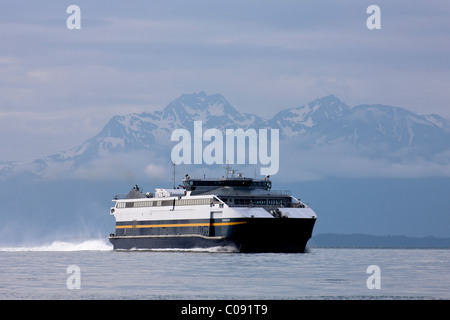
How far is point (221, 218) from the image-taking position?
111812mm

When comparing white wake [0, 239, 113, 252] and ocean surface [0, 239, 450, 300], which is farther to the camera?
white wake [0, 239, 113, 252]

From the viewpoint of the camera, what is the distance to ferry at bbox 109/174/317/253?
4321 inches

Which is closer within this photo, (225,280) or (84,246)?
(225,280)

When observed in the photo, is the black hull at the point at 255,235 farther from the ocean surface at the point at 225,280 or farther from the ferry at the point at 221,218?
the ocean surface at the point at 225,280

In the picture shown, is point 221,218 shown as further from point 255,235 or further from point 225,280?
point 225,280

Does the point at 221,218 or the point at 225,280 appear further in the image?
the point at 221,218

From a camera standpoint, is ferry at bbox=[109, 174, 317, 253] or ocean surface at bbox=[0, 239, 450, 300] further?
ferry at bbox=[109, 174, 317, 253]

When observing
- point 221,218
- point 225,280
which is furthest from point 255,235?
point 225,280

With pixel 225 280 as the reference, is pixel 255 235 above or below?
below

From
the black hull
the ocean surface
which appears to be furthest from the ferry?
the ocean surface

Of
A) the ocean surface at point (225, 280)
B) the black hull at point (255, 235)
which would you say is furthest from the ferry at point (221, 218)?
the ocean surface at point (225, 280)

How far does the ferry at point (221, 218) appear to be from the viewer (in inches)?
4321

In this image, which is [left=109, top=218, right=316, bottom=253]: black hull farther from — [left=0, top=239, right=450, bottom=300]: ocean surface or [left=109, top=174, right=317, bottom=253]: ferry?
[left=0, top=239, right=450, bottom=300]: ocean surface
